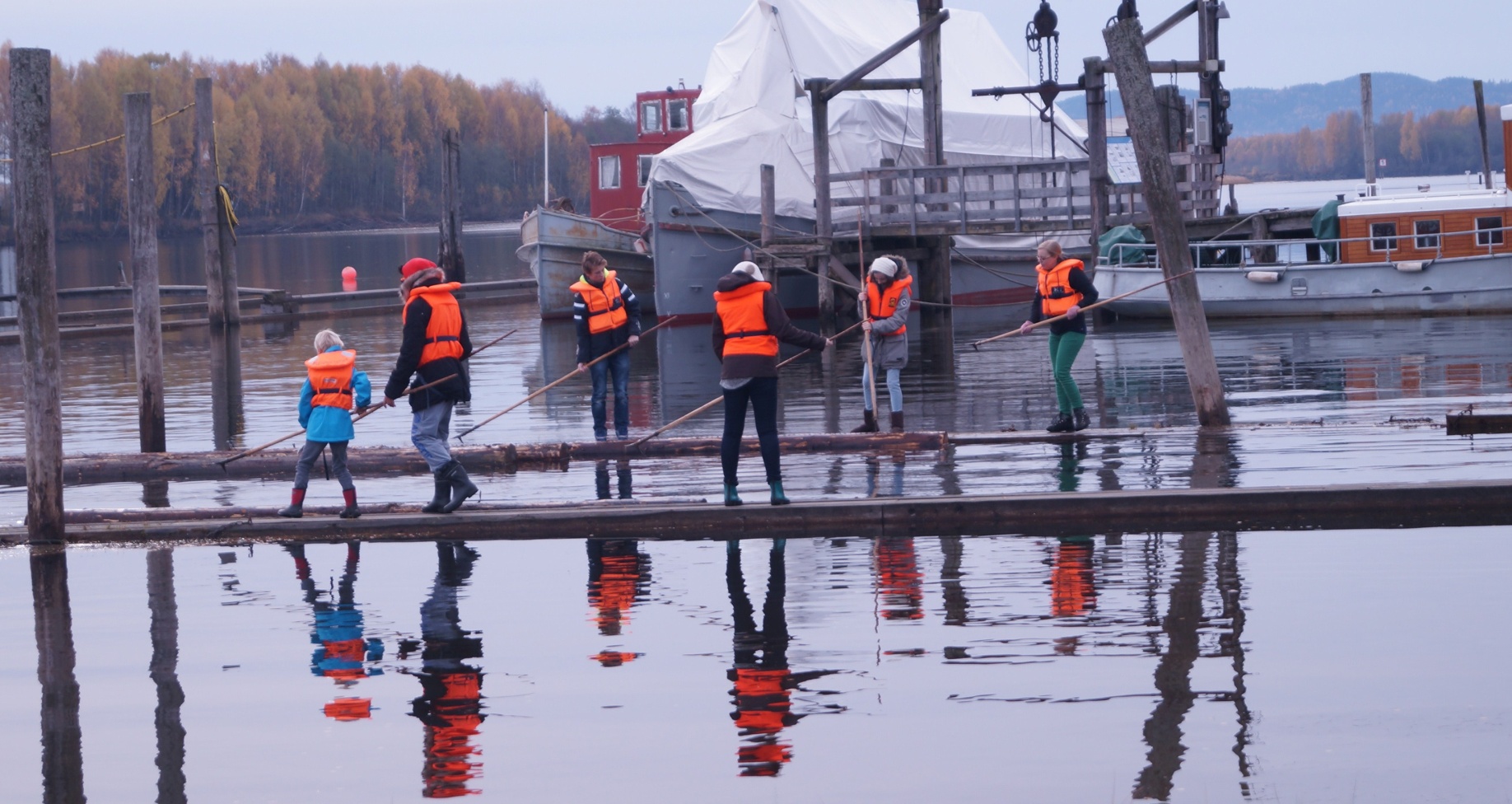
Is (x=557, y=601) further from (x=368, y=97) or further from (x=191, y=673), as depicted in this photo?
(x=368, y=97)

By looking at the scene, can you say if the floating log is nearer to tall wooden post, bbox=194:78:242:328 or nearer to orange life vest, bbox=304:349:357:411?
orange life vest, bbox=304:349:357:411

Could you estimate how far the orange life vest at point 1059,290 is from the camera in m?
12.1

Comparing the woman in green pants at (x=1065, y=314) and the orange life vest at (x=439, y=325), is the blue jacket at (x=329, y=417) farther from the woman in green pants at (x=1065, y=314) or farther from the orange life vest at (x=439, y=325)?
the woman in green pants at (x=1065, y=314)

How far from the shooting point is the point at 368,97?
13675 centimetres

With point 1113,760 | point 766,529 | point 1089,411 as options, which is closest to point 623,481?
point 766,529

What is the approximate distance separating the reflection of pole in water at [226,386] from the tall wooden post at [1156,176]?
819cm

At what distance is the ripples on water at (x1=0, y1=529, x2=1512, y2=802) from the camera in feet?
17.2

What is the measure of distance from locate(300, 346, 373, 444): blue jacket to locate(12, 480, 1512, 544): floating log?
0.50 metres

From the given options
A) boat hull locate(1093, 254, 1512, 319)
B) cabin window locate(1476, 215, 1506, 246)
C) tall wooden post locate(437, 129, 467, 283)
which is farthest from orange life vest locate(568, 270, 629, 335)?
tall wooden post locate(437, 129, 467, 283)

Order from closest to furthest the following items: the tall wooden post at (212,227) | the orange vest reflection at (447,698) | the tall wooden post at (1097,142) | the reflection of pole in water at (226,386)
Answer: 1. the orange vest reflection at (447,698)
2. the reflection of pole in water at (226,386)
3. the tall wooden post at (1097,142)
4. the tall wooden post at (212,227)

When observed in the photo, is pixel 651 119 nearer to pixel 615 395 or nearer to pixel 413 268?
pixel 615 395

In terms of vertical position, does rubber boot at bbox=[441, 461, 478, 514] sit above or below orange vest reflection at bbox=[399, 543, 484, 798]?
above

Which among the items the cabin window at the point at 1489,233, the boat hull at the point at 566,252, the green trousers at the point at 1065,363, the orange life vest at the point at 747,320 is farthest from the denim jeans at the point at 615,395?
the boat hull at the point at 566,252

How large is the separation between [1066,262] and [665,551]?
16.1ft
